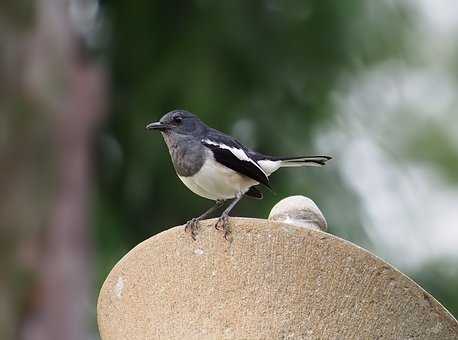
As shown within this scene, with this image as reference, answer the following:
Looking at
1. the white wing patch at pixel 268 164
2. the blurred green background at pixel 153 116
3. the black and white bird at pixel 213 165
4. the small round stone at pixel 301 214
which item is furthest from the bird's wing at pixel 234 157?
the blurred green background at pixel 153 116

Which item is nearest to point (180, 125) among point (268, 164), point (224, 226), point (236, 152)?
point (236, 152)

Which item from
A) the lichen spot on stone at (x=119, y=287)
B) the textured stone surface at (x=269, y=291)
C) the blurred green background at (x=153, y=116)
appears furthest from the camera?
the blurred green background at (x=153, y=116)

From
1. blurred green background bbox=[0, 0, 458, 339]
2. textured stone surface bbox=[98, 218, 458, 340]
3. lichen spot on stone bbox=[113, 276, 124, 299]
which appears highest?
textured stone surface bbox=[98, 218, 458, 340]

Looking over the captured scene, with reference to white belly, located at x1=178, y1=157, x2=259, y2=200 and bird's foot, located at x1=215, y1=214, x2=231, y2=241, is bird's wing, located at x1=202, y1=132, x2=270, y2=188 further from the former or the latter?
bird's foot, located at x1=215, y1=214, x2=231, y2=241

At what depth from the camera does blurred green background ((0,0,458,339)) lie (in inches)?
310

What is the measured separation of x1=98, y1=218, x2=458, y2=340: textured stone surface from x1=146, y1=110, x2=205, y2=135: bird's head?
170cm

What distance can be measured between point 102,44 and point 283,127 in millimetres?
1843

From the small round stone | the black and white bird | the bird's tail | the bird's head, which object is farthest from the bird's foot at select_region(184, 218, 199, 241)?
the bird's tail

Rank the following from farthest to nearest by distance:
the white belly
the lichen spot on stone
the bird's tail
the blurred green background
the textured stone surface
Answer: the blurred green background, the bird's tail, the white belly, the lichen spot on stone, the textured stone surface

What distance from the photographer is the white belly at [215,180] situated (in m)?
4.45

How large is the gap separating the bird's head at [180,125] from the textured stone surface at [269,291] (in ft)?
5.56

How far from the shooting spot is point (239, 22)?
8.52m

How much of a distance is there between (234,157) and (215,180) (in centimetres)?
13

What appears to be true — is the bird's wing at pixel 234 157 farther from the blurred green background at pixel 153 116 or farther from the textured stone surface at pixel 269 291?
the blurred green background at pixel 153 116
